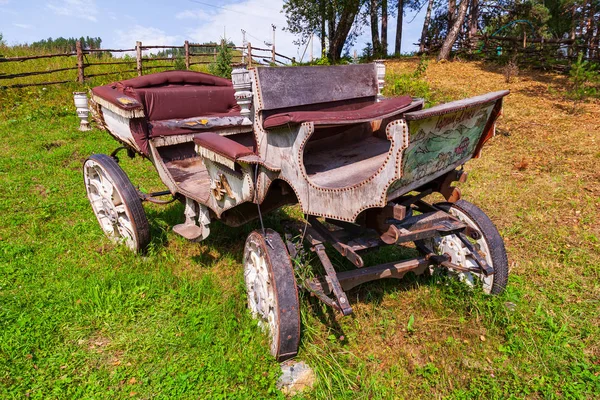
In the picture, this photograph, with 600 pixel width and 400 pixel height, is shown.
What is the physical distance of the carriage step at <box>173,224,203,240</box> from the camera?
3605 millimetres

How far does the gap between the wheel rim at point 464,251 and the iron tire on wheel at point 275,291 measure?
1543 millimetres

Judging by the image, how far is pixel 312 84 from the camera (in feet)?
10.2

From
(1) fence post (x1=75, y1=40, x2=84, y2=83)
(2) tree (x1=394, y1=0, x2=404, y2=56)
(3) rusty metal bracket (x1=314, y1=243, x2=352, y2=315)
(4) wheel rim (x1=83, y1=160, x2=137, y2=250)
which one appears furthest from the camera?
(2) tree (x1=394, y1=0, x2=404, y2=56)

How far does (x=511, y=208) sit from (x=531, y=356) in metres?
2.89

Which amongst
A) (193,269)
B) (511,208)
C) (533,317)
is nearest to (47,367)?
(193,269)

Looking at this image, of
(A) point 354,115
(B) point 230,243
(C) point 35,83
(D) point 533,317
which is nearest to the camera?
(A) point 354,115

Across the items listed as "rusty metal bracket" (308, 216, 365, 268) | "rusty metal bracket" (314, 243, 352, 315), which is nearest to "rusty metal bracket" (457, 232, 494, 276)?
"rusty metal bracket" (308, 216, 365, 268)

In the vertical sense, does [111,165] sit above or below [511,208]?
above

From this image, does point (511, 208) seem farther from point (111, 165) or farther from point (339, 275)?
point (111, 165)

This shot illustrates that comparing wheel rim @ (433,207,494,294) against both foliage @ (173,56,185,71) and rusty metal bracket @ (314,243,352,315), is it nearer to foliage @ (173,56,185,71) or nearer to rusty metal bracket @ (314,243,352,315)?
rusty metal bracket @ (314,243,352,315)

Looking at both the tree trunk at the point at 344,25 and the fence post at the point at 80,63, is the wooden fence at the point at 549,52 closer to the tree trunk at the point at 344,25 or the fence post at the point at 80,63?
the tree trunk at the point at 344,25

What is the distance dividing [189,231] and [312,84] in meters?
1.67

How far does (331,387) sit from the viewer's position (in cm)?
271

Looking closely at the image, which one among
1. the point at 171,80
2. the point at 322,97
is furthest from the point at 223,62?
the point at 322,97
